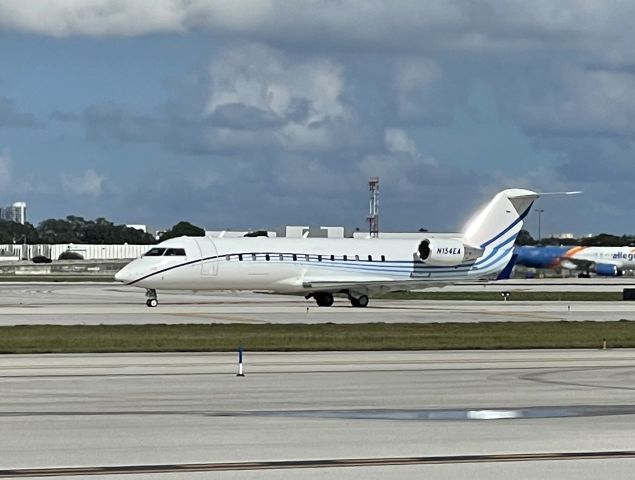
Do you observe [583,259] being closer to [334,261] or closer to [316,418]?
[334,261]

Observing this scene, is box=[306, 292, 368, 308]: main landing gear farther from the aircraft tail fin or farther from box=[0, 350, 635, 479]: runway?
box=[0, 350, 635, 479]: runway

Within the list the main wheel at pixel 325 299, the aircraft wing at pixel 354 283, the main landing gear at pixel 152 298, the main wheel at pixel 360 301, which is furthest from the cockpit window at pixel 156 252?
the main wheel at pixel 360 301

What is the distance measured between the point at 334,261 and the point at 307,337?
2500 cm

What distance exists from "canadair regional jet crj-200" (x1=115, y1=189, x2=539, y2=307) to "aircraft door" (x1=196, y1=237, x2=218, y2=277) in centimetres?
5

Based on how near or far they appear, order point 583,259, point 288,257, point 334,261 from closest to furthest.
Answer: point 288,257 < point 334,261 < point 583,259

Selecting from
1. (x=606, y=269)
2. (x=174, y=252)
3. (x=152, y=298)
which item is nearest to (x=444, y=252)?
(x=174, y=252)

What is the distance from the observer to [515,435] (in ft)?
54.2

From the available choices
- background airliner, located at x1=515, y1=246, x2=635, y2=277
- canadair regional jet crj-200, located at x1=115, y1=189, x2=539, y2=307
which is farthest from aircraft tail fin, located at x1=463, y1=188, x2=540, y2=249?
background airliner, located at x1=515, y1=246, x2=635, y2=277

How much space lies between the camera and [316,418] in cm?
1825

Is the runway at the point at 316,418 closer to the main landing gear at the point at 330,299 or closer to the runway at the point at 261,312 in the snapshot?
the runway at the point at 261,312

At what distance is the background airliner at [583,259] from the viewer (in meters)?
146

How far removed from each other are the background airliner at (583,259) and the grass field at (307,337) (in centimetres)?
10338

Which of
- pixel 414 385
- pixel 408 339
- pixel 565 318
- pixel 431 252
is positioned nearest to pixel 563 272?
pixel 431 252

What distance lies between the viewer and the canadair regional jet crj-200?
5769cm
